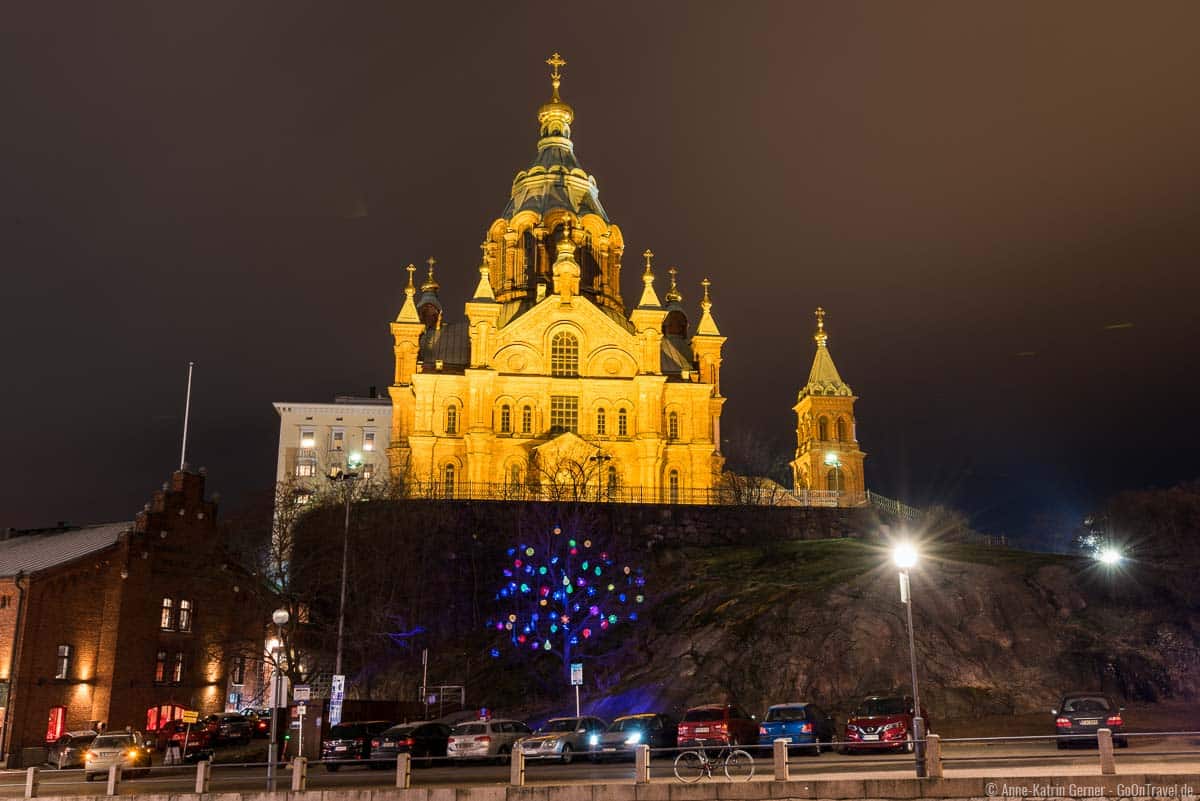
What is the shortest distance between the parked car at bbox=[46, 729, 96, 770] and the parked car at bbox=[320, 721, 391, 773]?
8.63 metres

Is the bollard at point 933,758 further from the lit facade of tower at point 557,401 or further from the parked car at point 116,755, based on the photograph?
the lit facade of tower at point 557,401

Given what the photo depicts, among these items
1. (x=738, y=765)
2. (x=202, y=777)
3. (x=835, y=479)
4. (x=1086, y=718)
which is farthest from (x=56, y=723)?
(x=835, y=479)

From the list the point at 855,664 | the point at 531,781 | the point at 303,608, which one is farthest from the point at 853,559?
the point at 531,781

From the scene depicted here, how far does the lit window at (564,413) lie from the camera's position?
75812 mm

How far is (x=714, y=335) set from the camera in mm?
87062

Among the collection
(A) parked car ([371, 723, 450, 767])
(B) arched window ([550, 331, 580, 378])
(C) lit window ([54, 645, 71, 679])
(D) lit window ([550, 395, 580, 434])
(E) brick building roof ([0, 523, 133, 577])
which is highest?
(B) arched window ([550, 331, 580, 378])

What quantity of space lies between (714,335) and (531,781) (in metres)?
64.7

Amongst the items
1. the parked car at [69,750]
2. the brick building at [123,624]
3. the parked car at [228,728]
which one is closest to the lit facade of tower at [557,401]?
the brick building at [123,624]

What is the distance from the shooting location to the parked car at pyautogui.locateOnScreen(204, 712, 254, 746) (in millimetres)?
39812

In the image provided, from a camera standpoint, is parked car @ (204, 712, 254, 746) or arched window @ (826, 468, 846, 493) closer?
parked car @ (204, 712, 254, 746)

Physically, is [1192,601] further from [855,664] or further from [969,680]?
[855,664]

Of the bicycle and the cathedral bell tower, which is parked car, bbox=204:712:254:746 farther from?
the cathedral bell tower

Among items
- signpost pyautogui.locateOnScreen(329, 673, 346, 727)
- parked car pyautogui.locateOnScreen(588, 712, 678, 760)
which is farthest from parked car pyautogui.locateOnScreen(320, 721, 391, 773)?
parked car pyautogui.locateOnScreen(588, 712, 678, 760)

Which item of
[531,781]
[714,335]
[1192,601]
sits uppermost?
[714,335]
